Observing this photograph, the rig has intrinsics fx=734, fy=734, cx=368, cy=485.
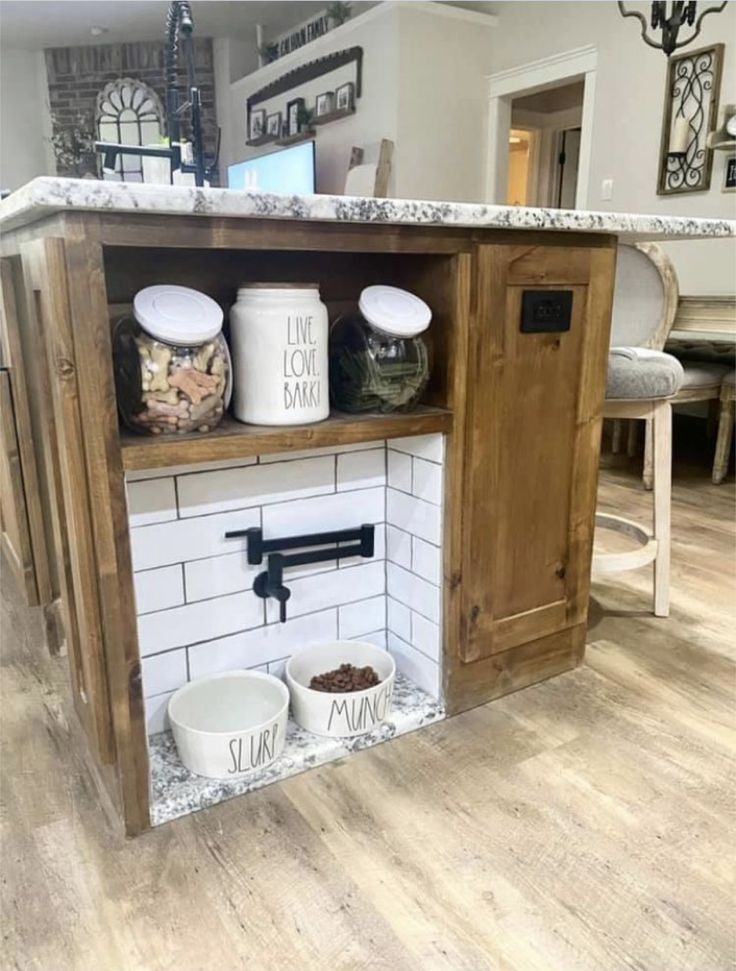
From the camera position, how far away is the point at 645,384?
1.79 metres

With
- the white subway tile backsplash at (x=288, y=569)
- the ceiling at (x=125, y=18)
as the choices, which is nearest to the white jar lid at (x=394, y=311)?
the white subway tile backsplash at (x=288, y=569)

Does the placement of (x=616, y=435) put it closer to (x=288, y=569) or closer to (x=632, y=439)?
(x=632, y=439)

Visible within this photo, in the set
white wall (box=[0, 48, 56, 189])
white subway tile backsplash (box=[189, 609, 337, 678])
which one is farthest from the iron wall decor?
white wall (box=[0, 48, 56, 189])

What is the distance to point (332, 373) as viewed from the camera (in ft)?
4.36

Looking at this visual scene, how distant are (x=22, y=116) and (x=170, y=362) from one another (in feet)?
22.2

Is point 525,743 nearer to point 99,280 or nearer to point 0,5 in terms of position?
point 99,280

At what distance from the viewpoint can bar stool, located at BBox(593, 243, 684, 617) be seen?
179 cm

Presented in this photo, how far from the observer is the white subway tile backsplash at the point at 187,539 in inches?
52.2

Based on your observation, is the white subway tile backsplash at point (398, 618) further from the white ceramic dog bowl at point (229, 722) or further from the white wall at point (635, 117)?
the white wall at point (635, 117)

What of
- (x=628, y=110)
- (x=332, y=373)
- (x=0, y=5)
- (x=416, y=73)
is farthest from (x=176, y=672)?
(x=0, y=5)

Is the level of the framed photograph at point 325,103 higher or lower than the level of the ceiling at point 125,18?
lower

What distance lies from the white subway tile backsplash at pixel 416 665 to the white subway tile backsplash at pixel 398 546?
0.60 ft

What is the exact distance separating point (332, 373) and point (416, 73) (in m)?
3.92

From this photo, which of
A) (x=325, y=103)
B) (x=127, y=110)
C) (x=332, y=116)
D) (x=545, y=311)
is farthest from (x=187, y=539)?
(x=127, y=110)
